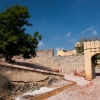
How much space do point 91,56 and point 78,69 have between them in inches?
186

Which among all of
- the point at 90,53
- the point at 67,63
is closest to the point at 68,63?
the point at 67,63

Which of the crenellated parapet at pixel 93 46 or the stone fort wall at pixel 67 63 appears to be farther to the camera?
the stone fort wall at pixel 67 63

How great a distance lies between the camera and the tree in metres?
17.9

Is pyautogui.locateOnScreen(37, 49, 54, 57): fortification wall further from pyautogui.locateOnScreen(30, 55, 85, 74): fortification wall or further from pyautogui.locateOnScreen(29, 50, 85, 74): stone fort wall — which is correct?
pyautogui.locateOnScreen(30, 55, 85, 74): fortification wall

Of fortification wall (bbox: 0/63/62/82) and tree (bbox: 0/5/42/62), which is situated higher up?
tree (bbox: 0/5/42/62)

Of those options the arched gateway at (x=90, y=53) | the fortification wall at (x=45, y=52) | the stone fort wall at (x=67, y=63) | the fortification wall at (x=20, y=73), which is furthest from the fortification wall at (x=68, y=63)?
the fortification wall at (x=20, y=73)

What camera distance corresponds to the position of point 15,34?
18.7 metres

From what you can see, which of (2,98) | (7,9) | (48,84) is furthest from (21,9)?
(2,98)

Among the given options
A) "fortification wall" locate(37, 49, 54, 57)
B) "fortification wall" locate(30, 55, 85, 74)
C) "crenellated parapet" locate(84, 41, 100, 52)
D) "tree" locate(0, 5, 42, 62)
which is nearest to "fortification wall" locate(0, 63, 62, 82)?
"tree" locate(0, 5, 42, 62)

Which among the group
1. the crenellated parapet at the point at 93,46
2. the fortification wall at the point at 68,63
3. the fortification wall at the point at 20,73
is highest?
the crenellated parapet at the point at 93,46

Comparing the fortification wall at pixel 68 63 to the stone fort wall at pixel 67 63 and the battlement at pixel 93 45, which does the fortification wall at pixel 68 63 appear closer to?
the stone fort wall at pixel 67 63

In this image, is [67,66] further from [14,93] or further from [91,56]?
[14,93]

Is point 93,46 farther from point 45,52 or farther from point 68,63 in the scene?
point 45,52

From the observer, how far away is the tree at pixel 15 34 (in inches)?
703
